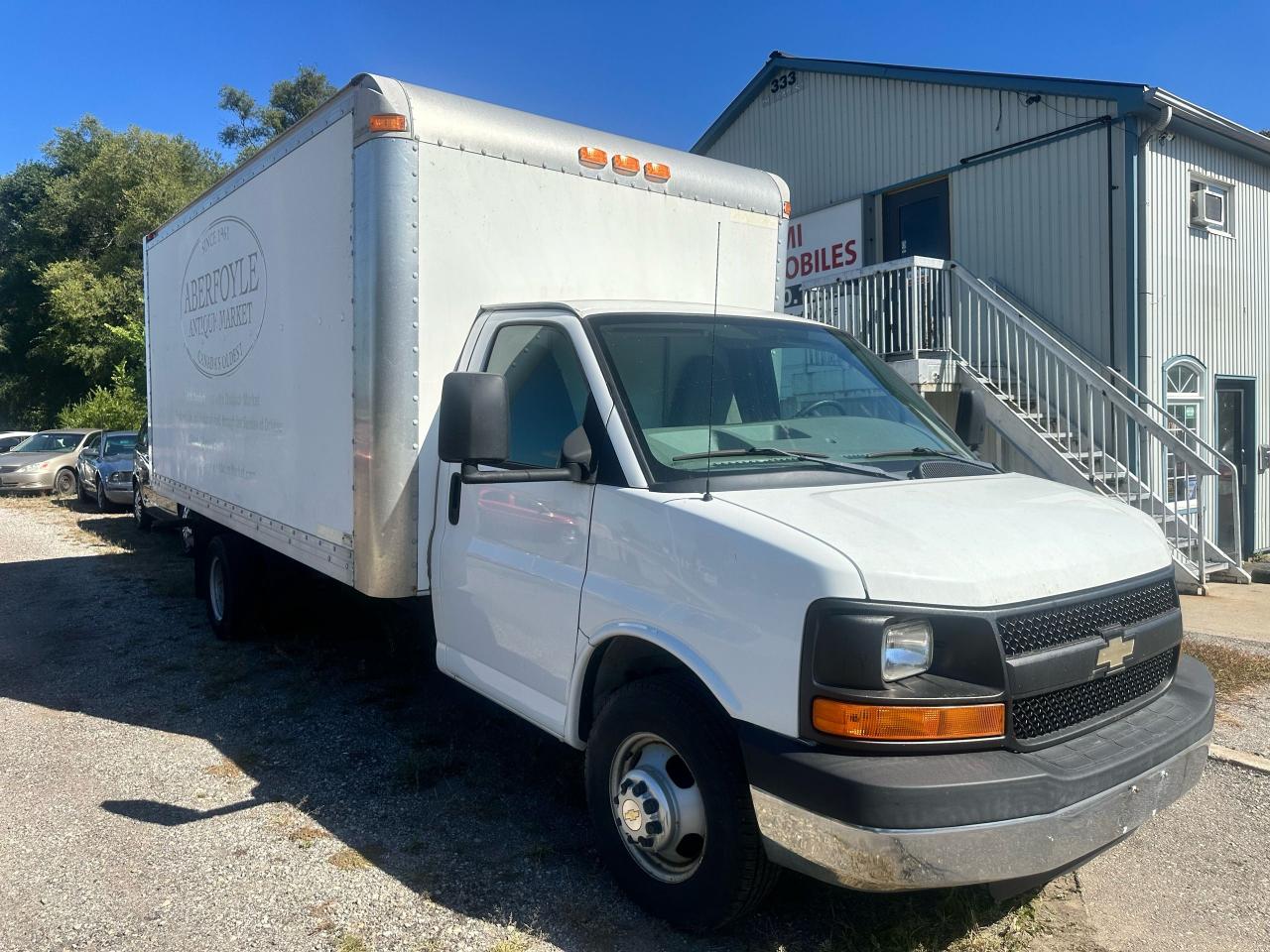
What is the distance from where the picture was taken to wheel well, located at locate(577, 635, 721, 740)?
10.9 feet

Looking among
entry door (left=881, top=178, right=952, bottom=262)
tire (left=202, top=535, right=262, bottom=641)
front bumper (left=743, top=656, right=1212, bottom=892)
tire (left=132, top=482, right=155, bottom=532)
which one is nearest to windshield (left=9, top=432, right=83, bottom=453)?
tire (left=132, top=482, right=155, bottom=532)

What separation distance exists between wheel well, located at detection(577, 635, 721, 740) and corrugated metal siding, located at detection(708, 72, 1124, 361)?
9162 mm

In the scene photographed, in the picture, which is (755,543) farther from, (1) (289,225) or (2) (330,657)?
(2) (330,657)

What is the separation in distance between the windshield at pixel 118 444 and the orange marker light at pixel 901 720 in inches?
674

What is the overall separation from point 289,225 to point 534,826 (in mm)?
3357

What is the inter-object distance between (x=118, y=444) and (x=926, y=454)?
1702cm

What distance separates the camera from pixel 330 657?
21.5 feet

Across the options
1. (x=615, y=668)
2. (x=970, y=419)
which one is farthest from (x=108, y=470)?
(x=970, y=419)

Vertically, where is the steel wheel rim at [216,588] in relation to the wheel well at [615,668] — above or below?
below

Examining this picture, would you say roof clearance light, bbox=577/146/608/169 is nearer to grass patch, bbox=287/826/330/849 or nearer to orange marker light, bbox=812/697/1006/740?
orange marker light, bbox=812/697/1006/740

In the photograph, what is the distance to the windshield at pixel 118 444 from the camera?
17.1 m

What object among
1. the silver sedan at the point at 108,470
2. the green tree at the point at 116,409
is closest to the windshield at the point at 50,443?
the silver sedan at the point at 108,470

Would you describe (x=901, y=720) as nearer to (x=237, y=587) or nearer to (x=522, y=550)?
(x=522, y=550)

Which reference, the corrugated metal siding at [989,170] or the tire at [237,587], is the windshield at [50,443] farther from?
the tire at [237,587]
